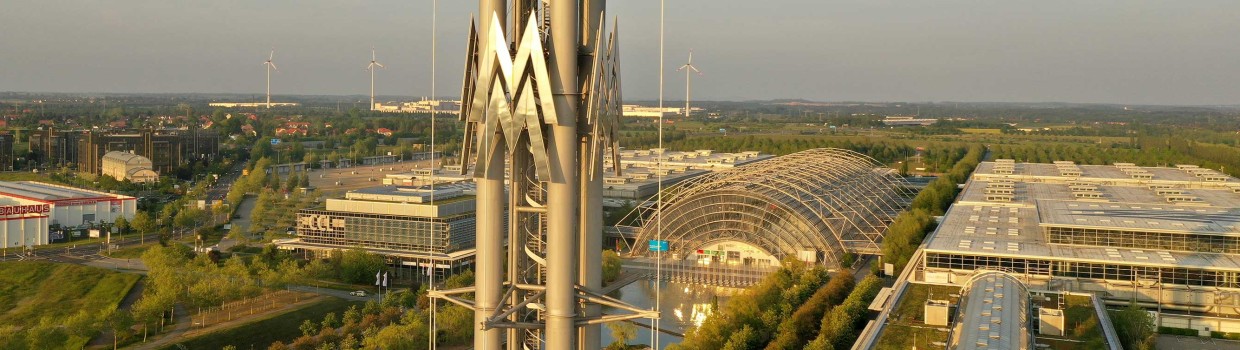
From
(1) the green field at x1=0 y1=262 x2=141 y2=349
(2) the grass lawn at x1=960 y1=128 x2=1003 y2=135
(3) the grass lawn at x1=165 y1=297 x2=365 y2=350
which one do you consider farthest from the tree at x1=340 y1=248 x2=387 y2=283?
(2) the grass lawn at x1=960 y1=128 x2=1003 y2=135

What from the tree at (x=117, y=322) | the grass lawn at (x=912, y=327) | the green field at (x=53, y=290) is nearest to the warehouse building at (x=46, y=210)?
the green field at (x=53, y=290)

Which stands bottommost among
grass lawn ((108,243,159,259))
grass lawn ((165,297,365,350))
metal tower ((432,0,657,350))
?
grass lawn ((165,297,365,350))

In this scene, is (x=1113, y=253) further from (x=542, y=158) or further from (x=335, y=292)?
(x=542, y=158)

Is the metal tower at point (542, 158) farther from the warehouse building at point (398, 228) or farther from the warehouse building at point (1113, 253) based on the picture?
the warehouse building at point (398, 228)

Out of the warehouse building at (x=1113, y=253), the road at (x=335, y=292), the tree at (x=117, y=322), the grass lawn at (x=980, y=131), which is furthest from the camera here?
the grass lawn at (x=980, y=131)

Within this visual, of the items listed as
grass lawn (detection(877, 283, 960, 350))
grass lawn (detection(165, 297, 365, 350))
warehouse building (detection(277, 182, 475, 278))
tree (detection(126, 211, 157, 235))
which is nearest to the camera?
grass lawn (detection(877, 283, 960, 350))

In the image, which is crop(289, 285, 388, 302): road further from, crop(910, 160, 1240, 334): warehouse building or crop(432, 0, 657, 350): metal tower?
crop(432, 0, 657, 350): metal tower
